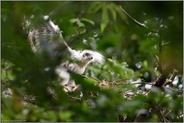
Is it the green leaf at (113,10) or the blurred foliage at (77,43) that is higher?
the green leaf at (113,10)

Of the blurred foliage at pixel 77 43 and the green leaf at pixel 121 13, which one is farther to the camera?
the green leaf at pixel 121 13

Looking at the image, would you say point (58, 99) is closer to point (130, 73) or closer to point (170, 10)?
point (170, 10)

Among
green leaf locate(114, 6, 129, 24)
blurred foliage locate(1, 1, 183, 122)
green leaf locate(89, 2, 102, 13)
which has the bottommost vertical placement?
blurred foliage locate(1, 1, 183, 122)

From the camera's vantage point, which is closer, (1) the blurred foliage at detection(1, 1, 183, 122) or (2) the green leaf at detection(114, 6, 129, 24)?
(1) the blurred foliage at detection(1, 1, 183, 122)

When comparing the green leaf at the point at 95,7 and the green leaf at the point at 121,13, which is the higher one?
the green leaf at the point at 95,7

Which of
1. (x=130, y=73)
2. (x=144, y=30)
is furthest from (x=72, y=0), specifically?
(x=130, y=73)

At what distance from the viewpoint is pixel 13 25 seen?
3.18 ft

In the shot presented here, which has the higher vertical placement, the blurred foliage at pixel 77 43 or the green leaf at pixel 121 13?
the green leaf at pixel 121 13

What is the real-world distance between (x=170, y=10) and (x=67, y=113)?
377mm

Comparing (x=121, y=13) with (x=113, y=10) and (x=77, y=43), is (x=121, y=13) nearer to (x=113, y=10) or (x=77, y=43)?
(x=113, y=10)

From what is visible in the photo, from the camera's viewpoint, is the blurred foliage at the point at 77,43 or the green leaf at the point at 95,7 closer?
the blurred foliage at the point at 77,43

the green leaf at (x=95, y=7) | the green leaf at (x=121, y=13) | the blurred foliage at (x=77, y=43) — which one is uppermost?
the green leaf at (x=95, y=7)

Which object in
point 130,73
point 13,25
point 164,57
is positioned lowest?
point 164,57

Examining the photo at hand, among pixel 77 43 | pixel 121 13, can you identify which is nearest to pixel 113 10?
pixel 121 13
